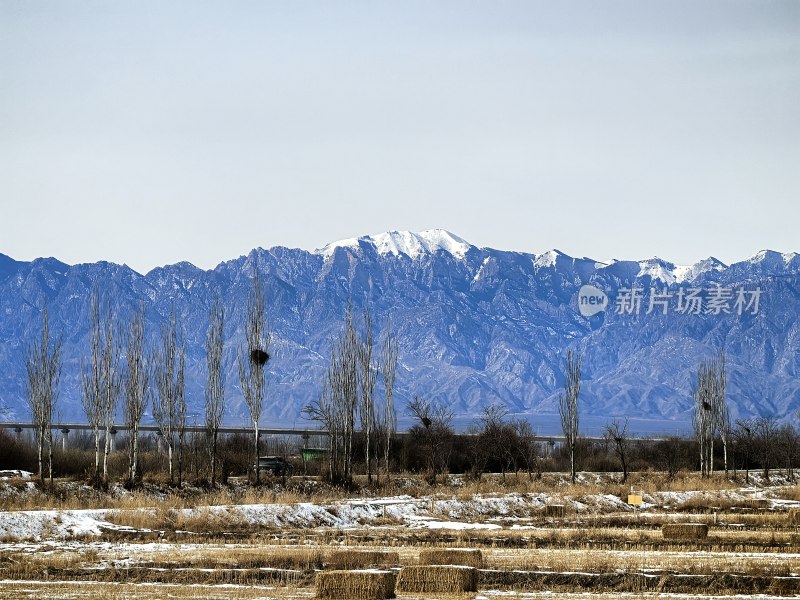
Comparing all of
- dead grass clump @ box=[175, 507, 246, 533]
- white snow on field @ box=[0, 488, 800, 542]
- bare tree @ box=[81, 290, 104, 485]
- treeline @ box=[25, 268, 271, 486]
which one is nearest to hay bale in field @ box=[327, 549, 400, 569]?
white snow on field @ box=[0, 488, 800, 542]

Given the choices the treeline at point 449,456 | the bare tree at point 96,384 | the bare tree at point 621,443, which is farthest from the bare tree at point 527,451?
the bare tree at point 96,384

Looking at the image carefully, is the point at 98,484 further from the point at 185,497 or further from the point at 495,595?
the point at 495,595

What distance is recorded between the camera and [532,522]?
4747 centimetres

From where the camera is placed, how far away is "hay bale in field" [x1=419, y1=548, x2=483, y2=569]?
30.0m

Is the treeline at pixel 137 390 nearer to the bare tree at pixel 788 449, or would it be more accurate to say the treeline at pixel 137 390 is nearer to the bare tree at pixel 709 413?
the bare tree at pixel 709 413

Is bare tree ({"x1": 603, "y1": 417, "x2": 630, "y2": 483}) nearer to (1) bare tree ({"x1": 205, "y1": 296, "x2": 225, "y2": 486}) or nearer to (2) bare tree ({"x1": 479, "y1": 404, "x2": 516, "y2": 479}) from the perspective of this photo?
(2) bare tree ({"x1": 479, "y1": 404, "x2": 516, "y2": 479})

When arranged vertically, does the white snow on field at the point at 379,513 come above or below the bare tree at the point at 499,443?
below

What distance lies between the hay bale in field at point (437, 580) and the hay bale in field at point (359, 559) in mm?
3534

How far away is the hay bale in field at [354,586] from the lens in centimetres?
2514

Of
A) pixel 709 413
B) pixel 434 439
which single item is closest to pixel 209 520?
pixel 434 439

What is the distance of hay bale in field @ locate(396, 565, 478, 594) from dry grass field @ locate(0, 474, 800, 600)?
0.17 ft

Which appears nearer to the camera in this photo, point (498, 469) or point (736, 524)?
point (736, 524)

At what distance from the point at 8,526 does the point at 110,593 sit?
14.0 meters

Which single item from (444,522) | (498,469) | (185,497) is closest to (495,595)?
(444,522)
